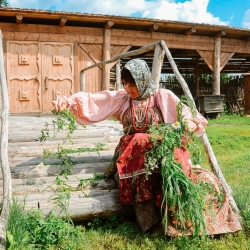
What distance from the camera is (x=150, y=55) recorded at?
14.4m

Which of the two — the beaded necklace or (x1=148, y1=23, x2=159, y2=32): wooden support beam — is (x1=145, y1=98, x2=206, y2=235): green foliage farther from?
(x1=148, y1=23, x2=159, y2=32): wooden support beam

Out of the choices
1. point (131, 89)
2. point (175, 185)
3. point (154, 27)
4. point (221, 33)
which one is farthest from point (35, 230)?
point (221, 33)

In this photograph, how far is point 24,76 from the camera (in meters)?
10.2

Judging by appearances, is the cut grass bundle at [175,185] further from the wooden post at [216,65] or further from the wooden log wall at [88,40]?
the wooden post at [216,65]

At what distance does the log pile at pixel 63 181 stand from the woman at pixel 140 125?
345 millimetres

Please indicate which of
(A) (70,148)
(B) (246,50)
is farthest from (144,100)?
(B) (246,50)

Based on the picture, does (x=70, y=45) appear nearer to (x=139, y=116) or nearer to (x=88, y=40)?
(x=88, y=40)

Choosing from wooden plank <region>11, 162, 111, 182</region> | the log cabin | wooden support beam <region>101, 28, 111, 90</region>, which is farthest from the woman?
wooden support beam <region>101, 28, 111, 90</region>

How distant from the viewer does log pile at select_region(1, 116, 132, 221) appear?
9.95ft

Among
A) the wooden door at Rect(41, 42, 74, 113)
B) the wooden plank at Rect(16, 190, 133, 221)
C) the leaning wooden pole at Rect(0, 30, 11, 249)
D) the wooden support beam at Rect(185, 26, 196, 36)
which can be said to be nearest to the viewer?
the leaning wooden pole at Rect(0, 30, 11, 249)

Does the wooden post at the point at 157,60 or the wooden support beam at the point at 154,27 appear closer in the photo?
the wooden post at the point at 157,60

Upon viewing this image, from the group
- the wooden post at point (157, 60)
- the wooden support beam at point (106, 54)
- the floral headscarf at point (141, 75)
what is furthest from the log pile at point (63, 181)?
the wooden support beam at point (106, 54)

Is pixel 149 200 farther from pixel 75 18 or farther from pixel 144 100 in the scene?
pixel 75 18

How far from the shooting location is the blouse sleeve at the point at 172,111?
300 cm
